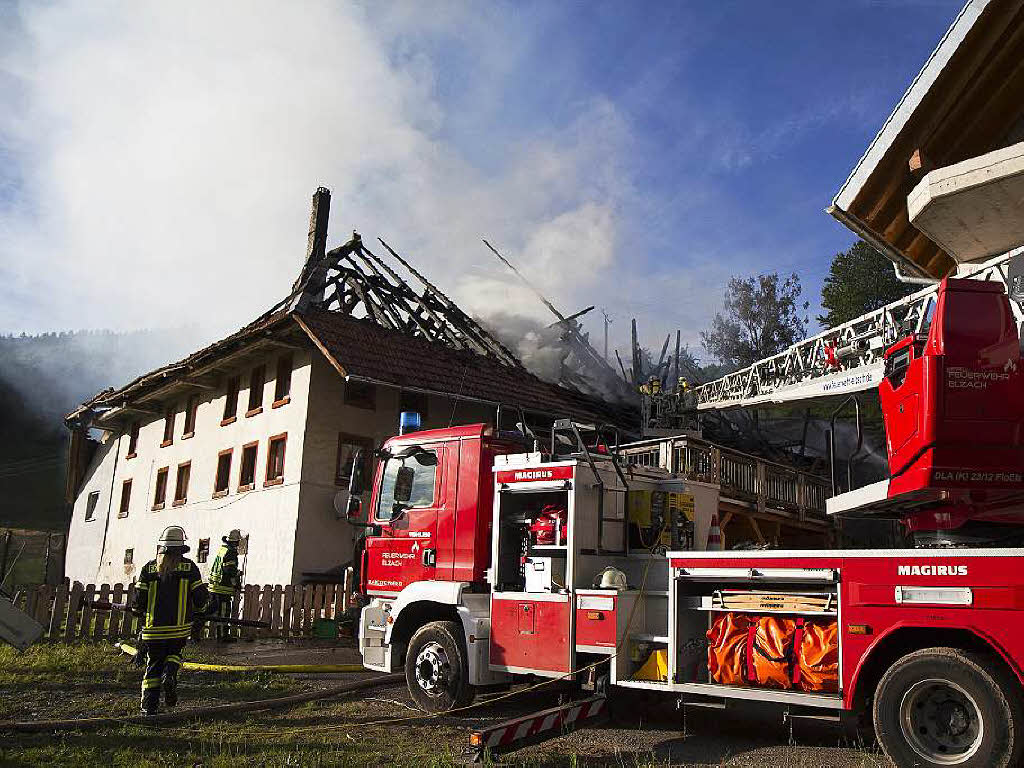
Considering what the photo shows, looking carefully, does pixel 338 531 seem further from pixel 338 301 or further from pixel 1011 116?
pixel 1011 116

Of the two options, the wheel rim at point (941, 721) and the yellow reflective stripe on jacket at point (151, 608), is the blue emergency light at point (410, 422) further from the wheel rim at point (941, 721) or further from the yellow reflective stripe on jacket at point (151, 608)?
the wheel rim at point (941, 721)

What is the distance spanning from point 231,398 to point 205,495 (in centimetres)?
254

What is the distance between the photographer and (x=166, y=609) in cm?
784

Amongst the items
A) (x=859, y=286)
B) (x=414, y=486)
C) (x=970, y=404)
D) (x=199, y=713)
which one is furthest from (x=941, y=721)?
(x=859, y=286)

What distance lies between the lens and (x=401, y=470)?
9000mm

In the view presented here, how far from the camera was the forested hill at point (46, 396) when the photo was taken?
50594 mm

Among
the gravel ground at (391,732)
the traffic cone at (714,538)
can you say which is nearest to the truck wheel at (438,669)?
the gravel ground at (391,732)

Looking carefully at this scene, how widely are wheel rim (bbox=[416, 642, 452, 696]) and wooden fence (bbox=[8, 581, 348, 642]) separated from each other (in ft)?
19.3

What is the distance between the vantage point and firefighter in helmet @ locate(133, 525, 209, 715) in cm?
771

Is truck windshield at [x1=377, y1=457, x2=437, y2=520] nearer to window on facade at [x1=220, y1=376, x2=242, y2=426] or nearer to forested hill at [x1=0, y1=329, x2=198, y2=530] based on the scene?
window on facade at [x1=220, y1=376, x2=242, y2=426]

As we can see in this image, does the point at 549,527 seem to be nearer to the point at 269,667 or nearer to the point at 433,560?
the point at 433,560

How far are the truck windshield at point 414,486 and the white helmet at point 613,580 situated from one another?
229cm

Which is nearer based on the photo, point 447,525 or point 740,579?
point 740,579

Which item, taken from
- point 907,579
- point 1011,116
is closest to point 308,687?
point 907,579
